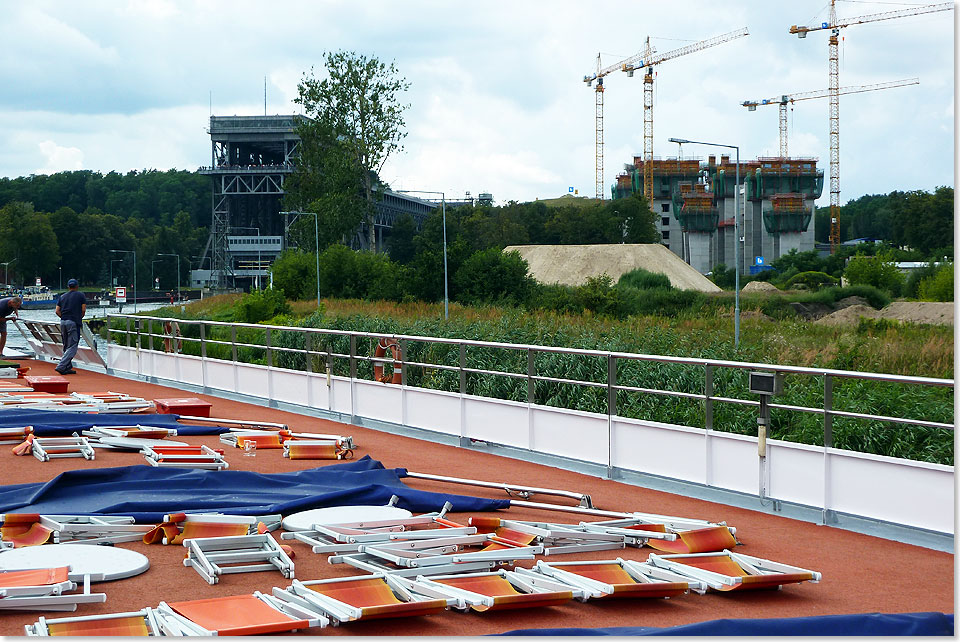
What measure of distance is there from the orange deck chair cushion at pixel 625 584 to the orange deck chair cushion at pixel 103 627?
254 centimetres

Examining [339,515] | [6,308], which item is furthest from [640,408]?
[6,308]

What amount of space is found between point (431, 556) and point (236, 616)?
1.56m

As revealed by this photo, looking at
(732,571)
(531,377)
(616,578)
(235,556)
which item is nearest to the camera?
(616,578)

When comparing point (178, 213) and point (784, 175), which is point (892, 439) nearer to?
point (784, 175)

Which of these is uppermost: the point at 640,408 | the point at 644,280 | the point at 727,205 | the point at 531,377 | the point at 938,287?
the point at 727,205

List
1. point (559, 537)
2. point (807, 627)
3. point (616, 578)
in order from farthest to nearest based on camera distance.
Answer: point (559, 537) < point (616, 578) < point (807, 627)

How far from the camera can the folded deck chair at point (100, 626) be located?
198 inches

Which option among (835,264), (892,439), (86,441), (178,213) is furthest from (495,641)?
(178,213)

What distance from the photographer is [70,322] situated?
23062 millimetres

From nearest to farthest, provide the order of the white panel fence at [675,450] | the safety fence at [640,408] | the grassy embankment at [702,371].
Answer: the white panel fence at [675,450]
the safety fence at [640,408]
the grassy embankment at [702,371]

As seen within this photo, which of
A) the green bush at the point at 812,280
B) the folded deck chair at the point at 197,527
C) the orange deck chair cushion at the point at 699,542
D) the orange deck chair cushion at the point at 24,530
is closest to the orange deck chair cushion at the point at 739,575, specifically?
the orange deck chair cushion at the point at 699,542

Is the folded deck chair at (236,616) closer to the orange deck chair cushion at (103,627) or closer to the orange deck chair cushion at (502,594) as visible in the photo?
the orange deck chair cushion at (103,627)

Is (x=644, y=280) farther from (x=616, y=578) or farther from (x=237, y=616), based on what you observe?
(x=237, y=616)

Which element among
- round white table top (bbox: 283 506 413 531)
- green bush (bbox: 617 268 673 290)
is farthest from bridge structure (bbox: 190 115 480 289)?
round white table top (bbox: 283 506 413 531)
